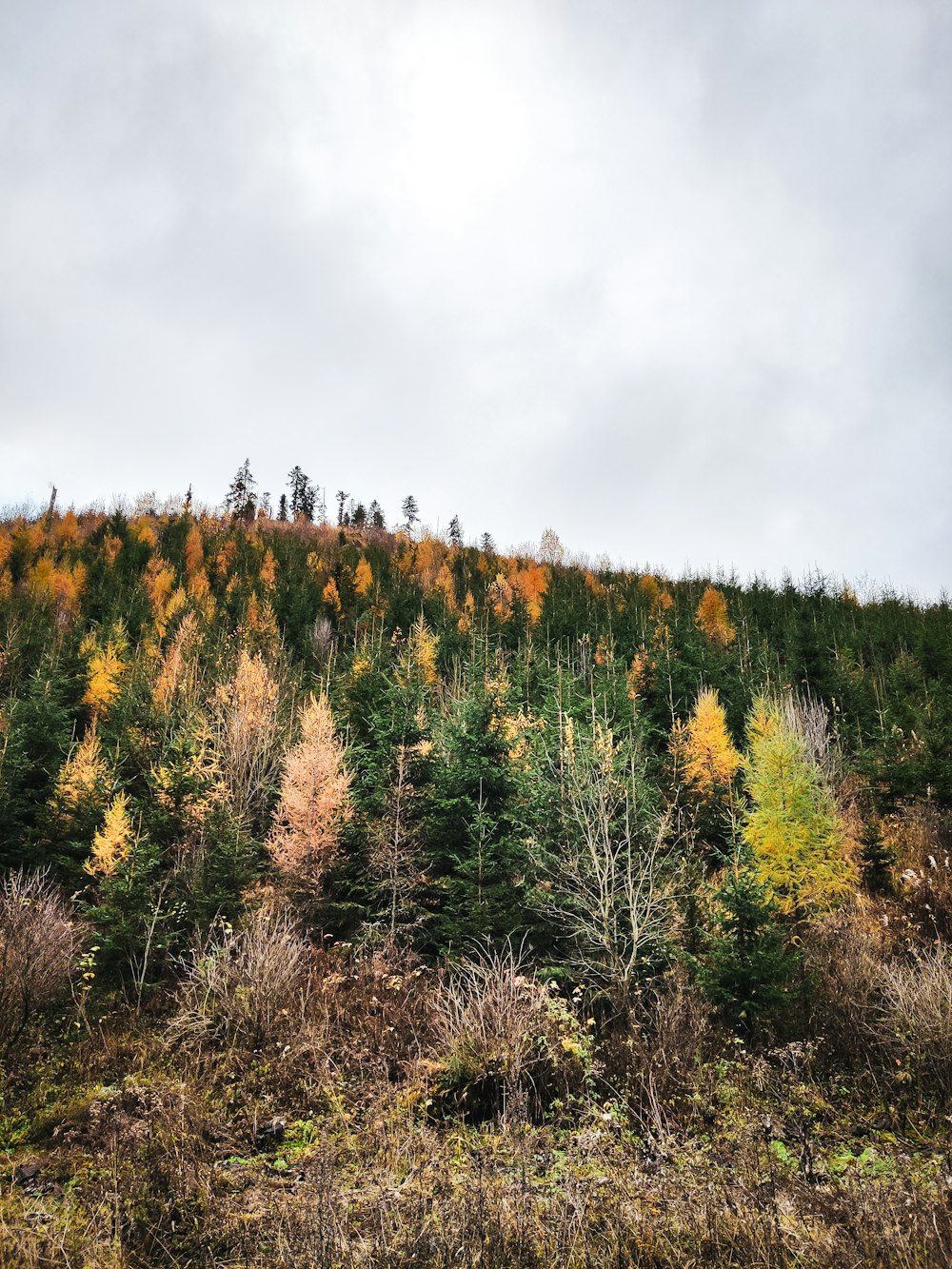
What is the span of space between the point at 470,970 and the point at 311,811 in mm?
7362

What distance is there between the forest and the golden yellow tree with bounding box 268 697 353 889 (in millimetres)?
107

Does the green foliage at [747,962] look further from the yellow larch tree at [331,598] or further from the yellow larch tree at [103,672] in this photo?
the yellow larch tree at [331,598]

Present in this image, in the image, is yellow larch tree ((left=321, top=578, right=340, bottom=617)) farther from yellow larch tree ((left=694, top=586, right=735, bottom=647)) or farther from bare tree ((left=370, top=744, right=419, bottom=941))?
bare tree ((left=370, top=744, right=419, bottom=941))

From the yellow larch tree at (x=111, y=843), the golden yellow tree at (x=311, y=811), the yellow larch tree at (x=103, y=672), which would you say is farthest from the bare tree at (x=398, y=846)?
the yellow larch tree at (x=103, y=672)

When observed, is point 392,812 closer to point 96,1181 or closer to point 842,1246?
point 96,1181

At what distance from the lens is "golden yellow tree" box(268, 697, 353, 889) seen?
57.2ft

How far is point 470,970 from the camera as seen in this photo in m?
12.9

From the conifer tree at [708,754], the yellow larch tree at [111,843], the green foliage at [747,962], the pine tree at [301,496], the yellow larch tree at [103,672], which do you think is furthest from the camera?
the pine tree at [301,496]

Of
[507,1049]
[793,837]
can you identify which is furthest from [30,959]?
[793,837]

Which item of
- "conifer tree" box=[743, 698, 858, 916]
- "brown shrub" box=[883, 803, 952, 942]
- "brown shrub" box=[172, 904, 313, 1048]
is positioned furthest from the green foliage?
"brown shrub" box=[172, 904, 313, 1048]

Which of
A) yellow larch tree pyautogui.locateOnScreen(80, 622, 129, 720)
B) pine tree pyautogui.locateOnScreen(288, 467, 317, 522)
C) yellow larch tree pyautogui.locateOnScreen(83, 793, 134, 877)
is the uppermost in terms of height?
pine tree pyautogui.locateOnScreen(288, 467, 317, 522)

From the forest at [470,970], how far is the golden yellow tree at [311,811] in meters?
0.11

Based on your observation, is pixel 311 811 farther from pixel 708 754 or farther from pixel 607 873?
pixel 708 754

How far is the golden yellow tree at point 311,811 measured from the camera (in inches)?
686
